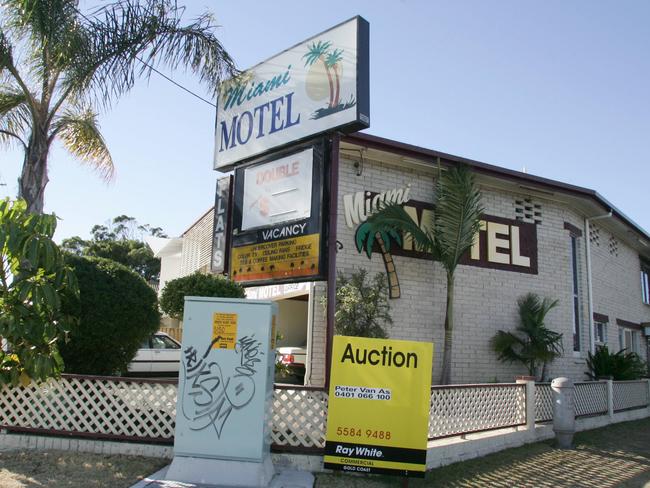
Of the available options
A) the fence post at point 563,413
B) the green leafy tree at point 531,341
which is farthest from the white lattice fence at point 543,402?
the green leafy tree at point 531,341

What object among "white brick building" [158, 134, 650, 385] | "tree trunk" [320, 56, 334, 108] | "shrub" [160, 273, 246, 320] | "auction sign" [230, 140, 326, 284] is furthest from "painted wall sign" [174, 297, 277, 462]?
"white brick building" [158, 134, 650, 385]

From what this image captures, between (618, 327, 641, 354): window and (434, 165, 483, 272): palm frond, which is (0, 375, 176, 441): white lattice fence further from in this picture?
(618, 327, 641, 354): window

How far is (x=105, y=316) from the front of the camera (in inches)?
326

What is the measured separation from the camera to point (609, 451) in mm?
10125

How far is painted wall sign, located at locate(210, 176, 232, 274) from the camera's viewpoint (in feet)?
34.2

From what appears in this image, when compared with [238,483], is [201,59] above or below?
above

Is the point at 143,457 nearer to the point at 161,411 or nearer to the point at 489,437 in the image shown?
the point at 161,411

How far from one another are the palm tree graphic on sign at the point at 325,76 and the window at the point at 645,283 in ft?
61.2

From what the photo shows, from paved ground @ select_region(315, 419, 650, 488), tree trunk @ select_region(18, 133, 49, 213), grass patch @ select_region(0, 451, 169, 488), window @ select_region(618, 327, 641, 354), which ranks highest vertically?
tree trunk @ select_region(18, 133, 49, 213)

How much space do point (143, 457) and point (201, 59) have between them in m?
6.52

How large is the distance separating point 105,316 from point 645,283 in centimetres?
2163

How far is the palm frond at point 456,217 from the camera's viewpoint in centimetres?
1252

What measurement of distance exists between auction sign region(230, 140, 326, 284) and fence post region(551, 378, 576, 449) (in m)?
5.06

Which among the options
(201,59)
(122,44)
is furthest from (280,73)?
(122,44)
